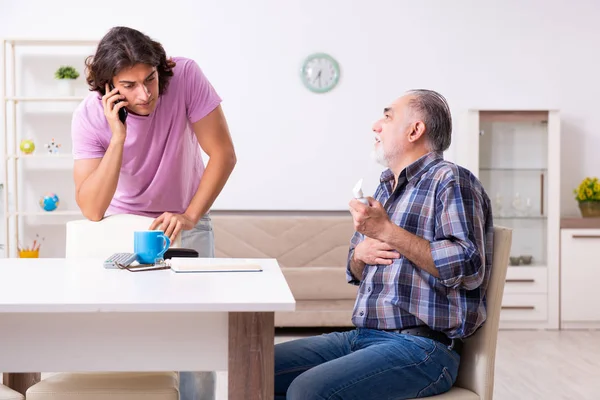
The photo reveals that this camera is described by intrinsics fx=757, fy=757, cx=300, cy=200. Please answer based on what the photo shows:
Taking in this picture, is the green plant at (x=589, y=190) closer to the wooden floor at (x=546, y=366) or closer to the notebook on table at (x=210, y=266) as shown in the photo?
the wooden floor at (x=546, y=366)

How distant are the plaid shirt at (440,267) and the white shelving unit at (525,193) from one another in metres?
3.31

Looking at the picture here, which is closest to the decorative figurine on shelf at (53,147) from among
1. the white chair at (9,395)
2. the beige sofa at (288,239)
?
the beige sofa at (288,239)

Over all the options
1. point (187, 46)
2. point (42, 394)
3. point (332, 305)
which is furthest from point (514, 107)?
point (42, 394)

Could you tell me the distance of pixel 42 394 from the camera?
5.74 feet

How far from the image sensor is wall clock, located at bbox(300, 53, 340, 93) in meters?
5.26

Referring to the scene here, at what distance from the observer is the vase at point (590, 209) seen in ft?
16.7

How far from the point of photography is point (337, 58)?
208 inches

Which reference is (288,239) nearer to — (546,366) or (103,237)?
(546,366)

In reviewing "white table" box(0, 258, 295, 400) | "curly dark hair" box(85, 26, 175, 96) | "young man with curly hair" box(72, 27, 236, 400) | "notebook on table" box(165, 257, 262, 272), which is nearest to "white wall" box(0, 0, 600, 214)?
"young man with curly hair" box(72, 27, 236, 400)

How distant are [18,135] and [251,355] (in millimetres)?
4236

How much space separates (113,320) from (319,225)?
3.65m

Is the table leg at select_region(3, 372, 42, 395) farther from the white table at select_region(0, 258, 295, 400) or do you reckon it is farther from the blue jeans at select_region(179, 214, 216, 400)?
the white table at select_region(0, 258, 295, 400)

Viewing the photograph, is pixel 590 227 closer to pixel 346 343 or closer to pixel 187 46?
pixel 187 46

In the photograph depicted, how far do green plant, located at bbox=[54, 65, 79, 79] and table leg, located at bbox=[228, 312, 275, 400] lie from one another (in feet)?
12.9
